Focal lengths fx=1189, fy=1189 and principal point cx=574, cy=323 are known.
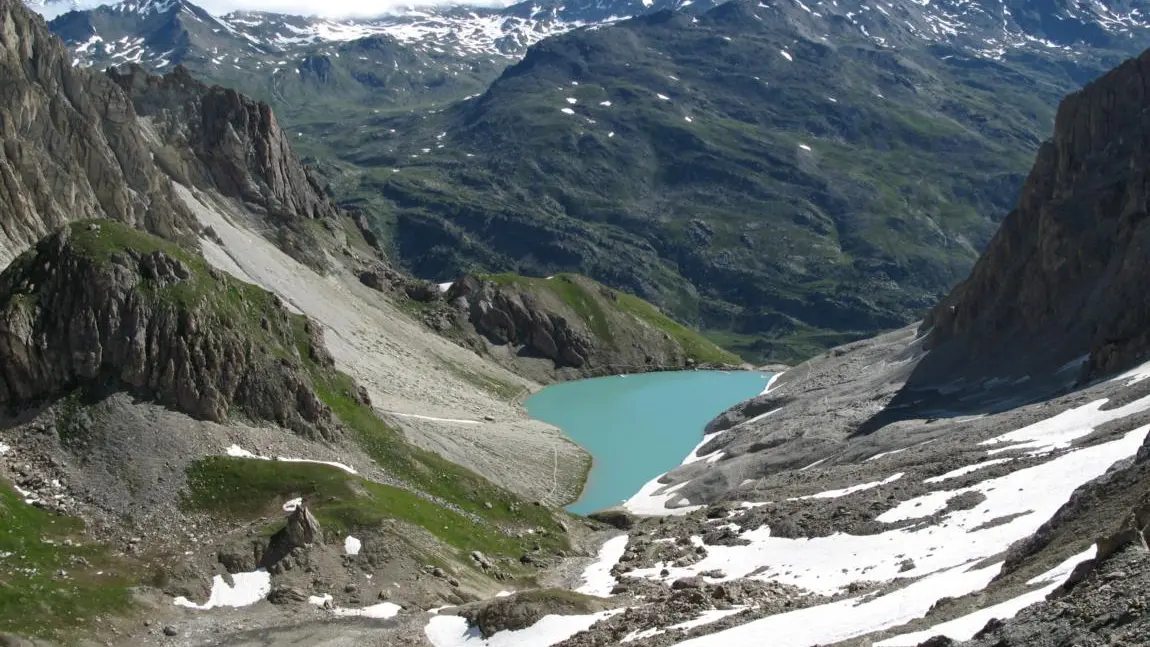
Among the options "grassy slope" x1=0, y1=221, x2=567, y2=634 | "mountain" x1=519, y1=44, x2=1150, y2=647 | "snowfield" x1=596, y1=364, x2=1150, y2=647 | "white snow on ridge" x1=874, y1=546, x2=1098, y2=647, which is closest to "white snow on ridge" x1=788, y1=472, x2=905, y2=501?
"snowfield" x1=596, y1=364, x2=1150, y2=647

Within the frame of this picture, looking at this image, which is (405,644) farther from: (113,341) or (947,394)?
(947,394)

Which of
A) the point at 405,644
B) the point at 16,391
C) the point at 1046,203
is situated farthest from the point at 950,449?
the point at 16,391

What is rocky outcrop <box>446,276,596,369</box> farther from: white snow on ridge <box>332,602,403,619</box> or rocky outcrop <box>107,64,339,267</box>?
white snow on ridge <box>332,602,403,619</box>

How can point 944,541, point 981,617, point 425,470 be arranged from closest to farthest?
point 981,617 → point 944,541 → point 425,470

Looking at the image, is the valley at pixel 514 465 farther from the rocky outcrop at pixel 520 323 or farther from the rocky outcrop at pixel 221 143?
the rocky outcrop at pixel 520 323

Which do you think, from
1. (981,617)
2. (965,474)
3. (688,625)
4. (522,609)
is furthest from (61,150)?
(981,617)

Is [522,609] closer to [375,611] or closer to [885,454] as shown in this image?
[375,611]

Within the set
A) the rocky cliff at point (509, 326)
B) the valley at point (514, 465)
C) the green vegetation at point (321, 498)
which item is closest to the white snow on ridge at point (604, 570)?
the valley at point (514, 465)
